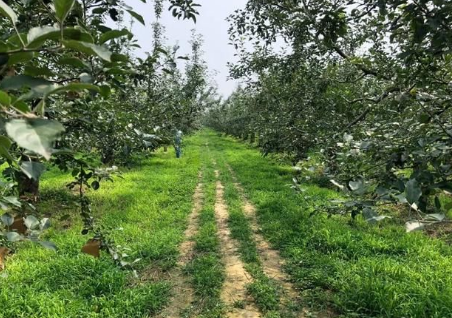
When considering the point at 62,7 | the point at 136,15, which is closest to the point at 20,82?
the point at 62,7

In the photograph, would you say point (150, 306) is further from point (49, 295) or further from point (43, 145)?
point (43, 145)

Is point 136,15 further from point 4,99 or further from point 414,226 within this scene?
point 414,226

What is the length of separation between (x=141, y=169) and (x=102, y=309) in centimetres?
1036

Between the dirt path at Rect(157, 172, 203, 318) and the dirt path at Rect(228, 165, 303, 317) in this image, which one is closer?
the dirt path at Rect(157, 172, 203, 318)

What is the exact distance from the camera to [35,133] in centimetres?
54

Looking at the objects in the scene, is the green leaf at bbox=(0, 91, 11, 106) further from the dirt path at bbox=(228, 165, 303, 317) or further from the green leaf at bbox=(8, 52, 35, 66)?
the dirt path at bbox=(228, 165, 303, 317)

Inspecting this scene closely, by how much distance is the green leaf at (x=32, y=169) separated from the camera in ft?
2.55

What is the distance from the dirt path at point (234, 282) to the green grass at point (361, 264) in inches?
25.7

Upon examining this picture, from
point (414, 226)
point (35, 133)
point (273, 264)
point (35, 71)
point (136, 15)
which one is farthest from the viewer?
point (273, 264)

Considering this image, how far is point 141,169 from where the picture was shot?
1416 cm

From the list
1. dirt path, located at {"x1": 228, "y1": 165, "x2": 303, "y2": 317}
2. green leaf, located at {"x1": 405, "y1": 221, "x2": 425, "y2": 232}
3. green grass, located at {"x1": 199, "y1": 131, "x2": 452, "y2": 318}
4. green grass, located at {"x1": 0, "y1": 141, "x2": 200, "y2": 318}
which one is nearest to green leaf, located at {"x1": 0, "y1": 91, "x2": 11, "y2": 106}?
green leaf, located at {"x1": 405, "y1": 221, "x2": 425, "y2": 232}

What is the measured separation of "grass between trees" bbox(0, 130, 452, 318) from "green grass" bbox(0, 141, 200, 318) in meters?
0.01

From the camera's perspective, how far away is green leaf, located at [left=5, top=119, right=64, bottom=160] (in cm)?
52

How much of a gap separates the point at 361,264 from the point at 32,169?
4835 millimetres
